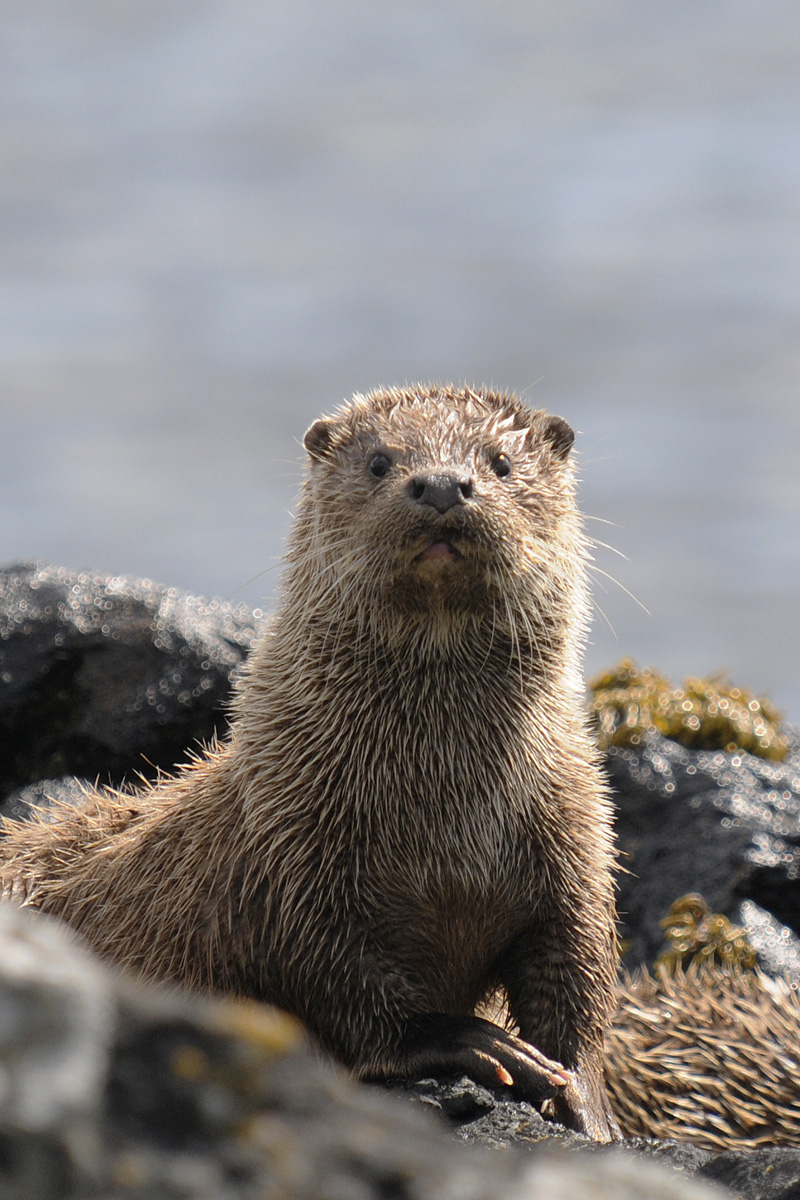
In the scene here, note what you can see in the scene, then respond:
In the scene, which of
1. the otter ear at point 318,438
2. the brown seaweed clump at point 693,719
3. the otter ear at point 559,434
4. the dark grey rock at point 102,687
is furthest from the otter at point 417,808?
the brown seaweed clump at point 693,719

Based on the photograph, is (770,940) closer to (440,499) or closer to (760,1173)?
(440,499)

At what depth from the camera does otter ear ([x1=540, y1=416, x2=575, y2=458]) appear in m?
5.37

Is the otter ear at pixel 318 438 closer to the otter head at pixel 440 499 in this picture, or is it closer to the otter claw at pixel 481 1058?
the otter head at pixel 440 499

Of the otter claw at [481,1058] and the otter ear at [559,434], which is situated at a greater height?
the otter ear at [559,434]

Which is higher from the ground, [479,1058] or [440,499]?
[440,499]

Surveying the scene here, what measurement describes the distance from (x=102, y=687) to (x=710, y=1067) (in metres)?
4.55

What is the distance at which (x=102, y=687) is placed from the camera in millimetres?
8250

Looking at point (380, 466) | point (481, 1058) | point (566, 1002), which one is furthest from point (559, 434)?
point (481, 1058)

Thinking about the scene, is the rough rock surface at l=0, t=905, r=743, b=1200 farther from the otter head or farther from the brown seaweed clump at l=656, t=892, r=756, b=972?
the brown seaweed clump at l=656, t=892, r=756, b=972

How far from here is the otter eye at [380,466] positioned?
4.76 meters

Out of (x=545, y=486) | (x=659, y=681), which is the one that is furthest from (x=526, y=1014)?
(x=659, y=681)

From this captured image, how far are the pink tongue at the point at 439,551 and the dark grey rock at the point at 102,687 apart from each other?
405 centimetres

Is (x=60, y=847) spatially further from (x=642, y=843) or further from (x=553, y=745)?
(x=642, y=843)

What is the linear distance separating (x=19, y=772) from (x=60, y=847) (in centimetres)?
288
